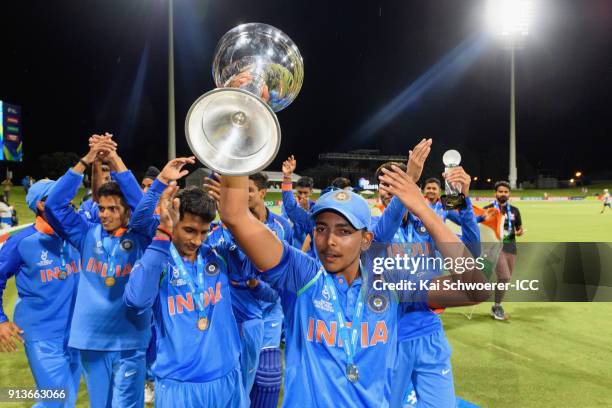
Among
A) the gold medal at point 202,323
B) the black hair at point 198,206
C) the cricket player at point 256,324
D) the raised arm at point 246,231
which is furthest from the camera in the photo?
the cricket player at point 256,324

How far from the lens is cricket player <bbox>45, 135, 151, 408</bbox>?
11.1 ft

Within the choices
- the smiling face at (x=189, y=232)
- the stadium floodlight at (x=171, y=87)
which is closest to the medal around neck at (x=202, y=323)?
the smiling face at (x=189, y=232)

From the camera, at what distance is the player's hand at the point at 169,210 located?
2.77 m

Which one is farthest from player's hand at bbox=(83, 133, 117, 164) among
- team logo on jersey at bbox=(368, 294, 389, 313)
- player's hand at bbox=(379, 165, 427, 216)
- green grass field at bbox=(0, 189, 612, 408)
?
team logo on jersey at bbox=(368, 294, 389, 313)

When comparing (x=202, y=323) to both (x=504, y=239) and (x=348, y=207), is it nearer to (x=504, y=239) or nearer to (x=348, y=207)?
(x=348, y=207)

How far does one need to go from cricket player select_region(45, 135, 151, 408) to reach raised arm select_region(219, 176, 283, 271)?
1.72m

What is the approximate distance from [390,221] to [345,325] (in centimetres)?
167

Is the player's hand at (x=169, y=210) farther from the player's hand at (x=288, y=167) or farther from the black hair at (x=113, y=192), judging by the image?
the player's hand at (x=288, y=167)

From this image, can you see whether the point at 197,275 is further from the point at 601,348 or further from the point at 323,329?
the point at 601,348

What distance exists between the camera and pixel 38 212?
3.99 meters

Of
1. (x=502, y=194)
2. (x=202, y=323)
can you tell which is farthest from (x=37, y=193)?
(x=502, y=194)

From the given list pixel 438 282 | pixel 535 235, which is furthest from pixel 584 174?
pixel 438 282

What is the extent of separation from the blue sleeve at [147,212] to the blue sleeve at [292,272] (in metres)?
1.74

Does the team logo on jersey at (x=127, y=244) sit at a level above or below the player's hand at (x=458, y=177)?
below
